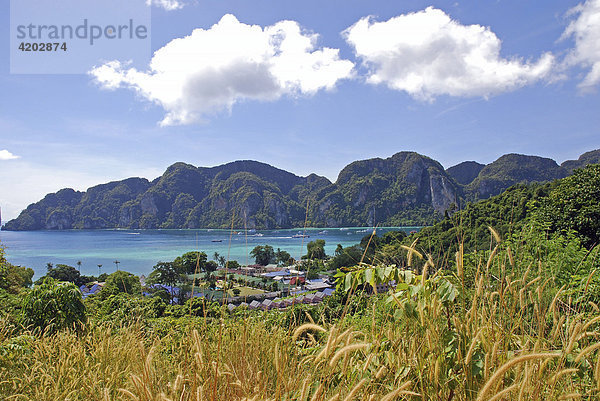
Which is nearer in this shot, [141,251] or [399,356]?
[399,356]

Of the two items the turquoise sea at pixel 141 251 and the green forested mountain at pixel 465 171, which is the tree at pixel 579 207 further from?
the green forested mountain at pixel 465 171

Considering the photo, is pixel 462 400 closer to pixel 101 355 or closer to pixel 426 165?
pixel 101 355

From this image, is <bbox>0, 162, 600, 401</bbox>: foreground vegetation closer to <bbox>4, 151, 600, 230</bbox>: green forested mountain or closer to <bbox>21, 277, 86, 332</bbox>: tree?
<bbox>21, 277, 86, 332</bbox>: tree

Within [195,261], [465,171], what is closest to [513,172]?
[465,171]

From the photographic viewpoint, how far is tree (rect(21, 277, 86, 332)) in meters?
4.26

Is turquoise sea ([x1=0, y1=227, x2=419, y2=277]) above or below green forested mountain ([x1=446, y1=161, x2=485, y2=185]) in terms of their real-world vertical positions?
below

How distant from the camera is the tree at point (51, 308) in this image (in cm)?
426

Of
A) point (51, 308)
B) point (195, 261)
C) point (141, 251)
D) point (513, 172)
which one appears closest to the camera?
point (195, 261)

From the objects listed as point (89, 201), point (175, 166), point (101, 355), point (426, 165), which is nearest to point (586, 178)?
point (101, 355)

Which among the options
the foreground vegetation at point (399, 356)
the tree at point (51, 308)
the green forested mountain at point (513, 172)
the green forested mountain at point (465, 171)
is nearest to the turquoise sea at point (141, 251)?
the tree at point (51, 308)

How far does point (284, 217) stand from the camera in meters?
99.1

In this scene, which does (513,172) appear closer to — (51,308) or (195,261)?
(195,261)

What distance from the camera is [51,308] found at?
14.3 feet

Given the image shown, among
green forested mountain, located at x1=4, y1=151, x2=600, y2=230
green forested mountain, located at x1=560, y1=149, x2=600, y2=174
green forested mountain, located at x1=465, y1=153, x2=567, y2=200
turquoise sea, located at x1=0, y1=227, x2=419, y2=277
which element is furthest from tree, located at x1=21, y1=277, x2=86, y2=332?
green forested mountain, located at x1=560, y1=149, x2=600, y2=174
